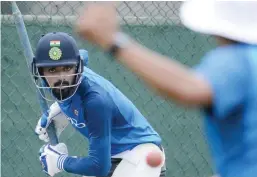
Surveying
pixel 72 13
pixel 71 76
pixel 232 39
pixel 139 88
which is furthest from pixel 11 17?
pixel 232 39

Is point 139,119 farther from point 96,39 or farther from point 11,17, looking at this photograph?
point 96,39

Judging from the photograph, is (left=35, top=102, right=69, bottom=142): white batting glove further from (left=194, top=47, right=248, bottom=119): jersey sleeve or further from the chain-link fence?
(left=194, top=47, right=248, bottom=119): jersey sleeve

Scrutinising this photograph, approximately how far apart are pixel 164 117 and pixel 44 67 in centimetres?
131

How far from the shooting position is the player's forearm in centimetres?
203

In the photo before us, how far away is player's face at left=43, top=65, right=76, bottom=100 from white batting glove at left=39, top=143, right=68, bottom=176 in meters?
0.47

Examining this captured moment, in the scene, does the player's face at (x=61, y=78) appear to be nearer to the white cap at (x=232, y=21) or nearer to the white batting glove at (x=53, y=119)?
the white batting glove at (x=53, y=119)

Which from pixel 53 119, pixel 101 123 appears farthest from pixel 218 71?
pixel 53 119

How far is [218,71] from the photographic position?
6.83 ft

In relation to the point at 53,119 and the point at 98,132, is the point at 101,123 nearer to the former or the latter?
the point at 98,132

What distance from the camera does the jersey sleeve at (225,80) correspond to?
207 centimetres

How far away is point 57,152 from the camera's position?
14.5 feet

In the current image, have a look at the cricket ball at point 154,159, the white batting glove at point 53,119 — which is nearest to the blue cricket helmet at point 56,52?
the white batting glove at point 53,119

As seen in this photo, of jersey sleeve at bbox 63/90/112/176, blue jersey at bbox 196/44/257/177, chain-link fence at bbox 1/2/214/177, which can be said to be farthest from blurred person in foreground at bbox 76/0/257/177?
chain-link fence at bbox 1/2/214/177

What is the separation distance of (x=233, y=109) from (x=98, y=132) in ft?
6.15
